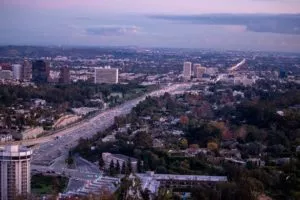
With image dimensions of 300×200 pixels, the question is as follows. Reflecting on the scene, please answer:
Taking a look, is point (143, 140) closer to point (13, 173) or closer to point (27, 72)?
point (13, 173)

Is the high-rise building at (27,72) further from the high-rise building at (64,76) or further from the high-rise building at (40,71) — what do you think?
the high-rise building at (64,76)

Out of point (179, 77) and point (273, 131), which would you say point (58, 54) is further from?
point (273, 131)

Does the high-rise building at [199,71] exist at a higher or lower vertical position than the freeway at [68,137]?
higher

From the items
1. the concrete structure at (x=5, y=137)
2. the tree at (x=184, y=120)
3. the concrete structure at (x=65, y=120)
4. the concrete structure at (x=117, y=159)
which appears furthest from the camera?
the concrete structure at (x=65, y=120)

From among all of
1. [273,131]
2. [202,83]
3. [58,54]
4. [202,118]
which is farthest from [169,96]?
[58,54]

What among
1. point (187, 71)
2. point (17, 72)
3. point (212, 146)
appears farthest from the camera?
point (187, 71)

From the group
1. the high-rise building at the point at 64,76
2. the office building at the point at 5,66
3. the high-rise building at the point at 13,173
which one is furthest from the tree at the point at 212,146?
the office building at the point at 5,66

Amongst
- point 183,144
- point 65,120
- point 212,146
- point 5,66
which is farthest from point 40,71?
point 212,146
